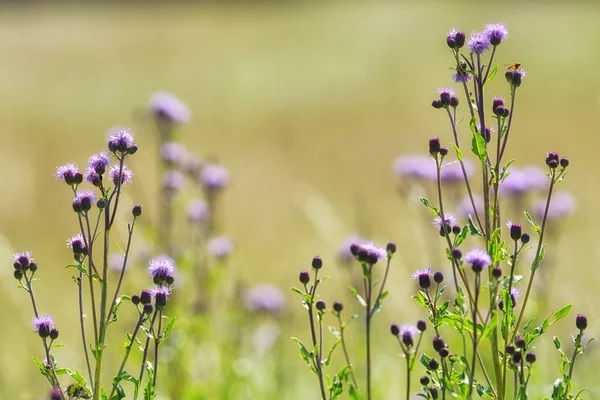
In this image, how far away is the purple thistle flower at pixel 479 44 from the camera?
2.12 m

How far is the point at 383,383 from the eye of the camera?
12.6 feet

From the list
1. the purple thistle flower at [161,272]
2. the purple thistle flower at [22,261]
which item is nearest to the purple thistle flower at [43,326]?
the purple thistle flower at [22,261]

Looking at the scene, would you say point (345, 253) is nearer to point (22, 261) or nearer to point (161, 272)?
point (161, 272)

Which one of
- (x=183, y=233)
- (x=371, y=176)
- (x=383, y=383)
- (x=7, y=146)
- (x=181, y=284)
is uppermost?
(x=7, y=146)

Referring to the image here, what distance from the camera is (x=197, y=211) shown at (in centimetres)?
429

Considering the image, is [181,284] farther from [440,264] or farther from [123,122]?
[123,122]

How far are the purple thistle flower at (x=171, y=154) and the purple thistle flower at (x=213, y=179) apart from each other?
0.43 ft

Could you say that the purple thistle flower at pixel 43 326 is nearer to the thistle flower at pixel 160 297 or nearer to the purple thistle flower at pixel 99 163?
the thistle flower at pixel 160 297

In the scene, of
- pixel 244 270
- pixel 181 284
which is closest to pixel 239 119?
pixel 244 270

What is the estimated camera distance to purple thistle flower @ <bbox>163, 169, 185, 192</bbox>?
→ 380 centimetres

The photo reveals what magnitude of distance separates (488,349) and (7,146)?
10081mm

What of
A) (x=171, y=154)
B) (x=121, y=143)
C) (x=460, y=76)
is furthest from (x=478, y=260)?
(x=171, y=154)

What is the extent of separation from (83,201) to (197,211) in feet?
7.29

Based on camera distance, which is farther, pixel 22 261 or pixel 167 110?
pixel 167 110
